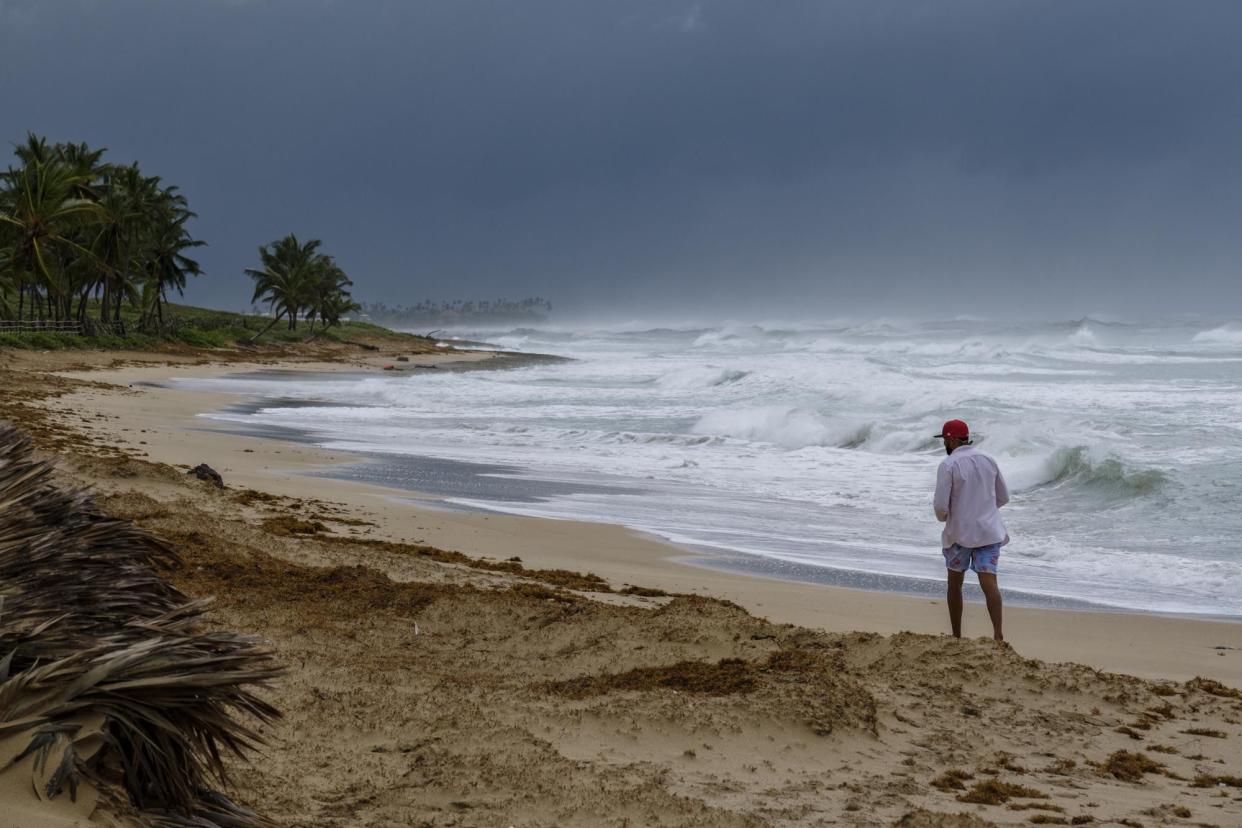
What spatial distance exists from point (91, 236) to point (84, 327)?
14.9ft

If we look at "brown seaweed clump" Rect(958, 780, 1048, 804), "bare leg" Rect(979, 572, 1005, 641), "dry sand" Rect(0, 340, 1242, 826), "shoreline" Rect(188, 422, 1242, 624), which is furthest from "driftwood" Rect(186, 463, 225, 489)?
"brown seaweed clump" Rect(958, 780, 1048, 804)

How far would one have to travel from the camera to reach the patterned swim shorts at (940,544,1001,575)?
7.16 meters

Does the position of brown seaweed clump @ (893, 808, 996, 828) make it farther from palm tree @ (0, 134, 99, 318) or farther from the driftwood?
palm tree @ (0, 134, 99, 318)

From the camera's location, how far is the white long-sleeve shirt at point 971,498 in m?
7.16

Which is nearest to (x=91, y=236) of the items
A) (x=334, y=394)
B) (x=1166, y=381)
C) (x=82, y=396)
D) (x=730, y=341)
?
(x=334, y=394)

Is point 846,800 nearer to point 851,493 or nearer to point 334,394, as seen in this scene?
point 851,493

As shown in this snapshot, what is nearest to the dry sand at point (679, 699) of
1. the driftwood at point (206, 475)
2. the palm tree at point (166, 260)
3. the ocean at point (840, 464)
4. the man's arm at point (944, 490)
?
the man's arm at point (944, 490)

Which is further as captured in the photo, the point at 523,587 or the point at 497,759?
the point at 523,587

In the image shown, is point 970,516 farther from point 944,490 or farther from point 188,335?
point 188,335

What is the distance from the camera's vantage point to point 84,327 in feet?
167

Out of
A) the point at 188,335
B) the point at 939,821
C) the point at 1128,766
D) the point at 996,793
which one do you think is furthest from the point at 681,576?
the point at 188,335

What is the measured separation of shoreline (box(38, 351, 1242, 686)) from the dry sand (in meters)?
0.05

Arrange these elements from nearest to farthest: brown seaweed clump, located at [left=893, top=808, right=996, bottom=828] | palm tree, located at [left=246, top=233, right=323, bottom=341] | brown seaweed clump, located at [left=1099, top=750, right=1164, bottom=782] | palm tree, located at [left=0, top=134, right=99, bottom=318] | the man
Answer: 1. brown seaweed clump, located at [left=893, top=808, right=996, bottom=828]
2. brown seaweed clump, located at [left=1099, top=750, right=1164, bottom=782]
3. the man
4. palm tree, located at [left=0, top=134, right=99, bottom=318]
5. palm tree, located at [left=246, top=233, right=323, bottom=341]

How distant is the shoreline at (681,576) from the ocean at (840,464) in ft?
1.66
